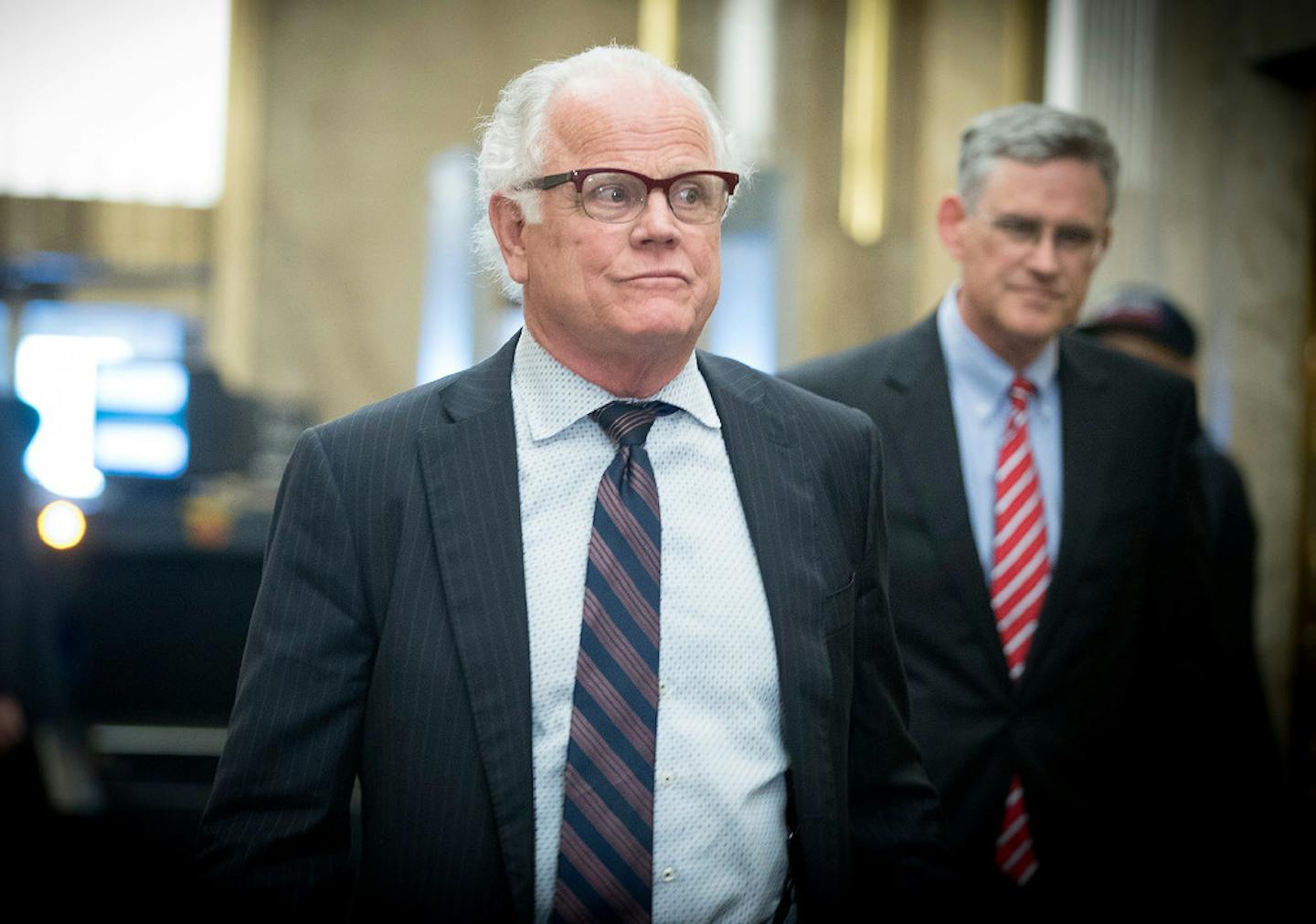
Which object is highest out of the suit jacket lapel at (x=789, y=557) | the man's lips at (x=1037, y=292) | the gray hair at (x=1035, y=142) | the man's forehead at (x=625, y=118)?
the gray hair at (x=1035, y=142)

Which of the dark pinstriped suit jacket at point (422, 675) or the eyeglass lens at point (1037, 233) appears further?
the eyeglass lens at point (1037, 233)

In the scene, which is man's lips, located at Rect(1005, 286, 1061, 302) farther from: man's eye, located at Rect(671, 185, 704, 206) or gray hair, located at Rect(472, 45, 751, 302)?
man's eye, located at Rect(671, 185, 704, 206)

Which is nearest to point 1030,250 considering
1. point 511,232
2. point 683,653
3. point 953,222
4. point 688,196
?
point 953,222

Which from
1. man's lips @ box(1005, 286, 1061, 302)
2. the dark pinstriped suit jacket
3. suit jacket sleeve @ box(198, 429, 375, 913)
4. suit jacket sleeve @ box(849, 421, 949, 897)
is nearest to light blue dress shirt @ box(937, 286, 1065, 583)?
man's lips @ box(1005, 286, 1061, 302)

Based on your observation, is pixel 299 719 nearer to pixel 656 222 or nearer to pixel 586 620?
pixel 586 620

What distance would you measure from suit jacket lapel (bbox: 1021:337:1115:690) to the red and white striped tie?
0.10 feet

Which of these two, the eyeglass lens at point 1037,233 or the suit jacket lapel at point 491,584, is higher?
the eyeglass lens at point 1037,233

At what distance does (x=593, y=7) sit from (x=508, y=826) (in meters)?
7.34

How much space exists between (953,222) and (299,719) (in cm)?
144

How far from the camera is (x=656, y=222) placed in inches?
60.2

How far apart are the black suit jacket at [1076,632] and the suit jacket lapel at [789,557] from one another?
55 centimetres

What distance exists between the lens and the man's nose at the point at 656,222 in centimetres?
153

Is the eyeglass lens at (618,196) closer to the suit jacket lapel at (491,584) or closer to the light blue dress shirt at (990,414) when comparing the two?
the suit jacket lapel at (491,584)

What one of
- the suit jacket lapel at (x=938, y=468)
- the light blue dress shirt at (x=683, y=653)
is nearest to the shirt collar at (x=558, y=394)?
the light blue dress shirt at (x=683, y=653)
